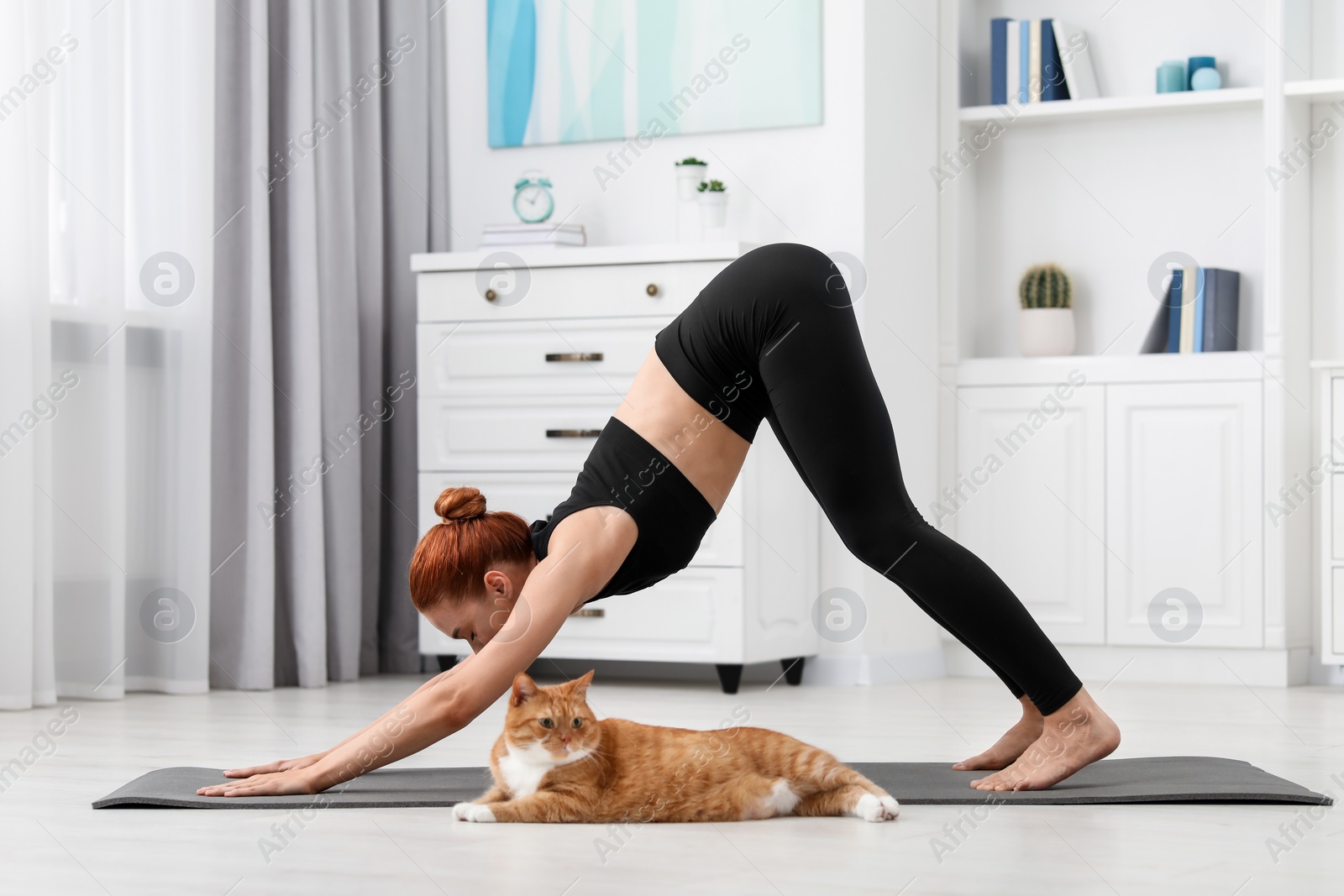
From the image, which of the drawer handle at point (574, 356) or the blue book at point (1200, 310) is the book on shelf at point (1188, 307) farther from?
the drawer handle at point (574, 356)

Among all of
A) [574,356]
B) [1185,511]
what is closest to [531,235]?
[574,356]

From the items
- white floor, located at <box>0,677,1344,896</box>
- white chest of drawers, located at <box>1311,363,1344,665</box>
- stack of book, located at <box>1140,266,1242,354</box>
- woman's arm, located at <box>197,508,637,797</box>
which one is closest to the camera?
white floor, located at <box>0,677,1344,896</box>

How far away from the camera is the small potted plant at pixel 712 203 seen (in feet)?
12.6

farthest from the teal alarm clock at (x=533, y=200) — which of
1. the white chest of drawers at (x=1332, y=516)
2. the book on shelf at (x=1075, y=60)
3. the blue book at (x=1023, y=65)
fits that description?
the white chest of drawers at (x=1332, y=516)

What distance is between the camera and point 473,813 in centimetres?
188

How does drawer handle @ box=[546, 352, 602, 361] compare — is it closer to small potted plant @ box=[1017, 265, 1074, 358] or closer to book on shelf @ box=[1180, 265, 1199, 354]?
small potted plant @ box=[1017, 265, 1074, 358]

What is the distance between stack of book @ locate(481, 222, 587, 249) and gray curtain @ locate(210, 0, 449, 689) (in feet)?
1.18

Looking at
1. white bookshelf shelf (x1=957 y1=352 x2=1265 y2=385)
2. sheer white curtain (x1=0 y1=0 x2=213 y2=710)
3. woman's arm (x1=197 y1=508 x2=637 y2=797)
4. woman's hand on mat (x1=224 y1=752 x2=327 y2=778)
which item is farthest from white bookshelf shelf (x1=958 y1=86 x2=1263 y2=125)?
woman's hand on mat (x1=224 y1=752 x2=327 y2=778)

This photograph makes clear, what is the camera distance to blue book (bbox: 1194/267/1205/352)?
12.7 feet

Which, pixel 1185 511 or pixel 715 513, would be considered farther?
pixel 1185 511

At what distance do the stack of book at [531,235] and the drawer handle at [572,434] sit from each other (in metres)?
0.51

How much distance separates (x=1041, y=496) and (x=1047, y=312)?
1.65ft

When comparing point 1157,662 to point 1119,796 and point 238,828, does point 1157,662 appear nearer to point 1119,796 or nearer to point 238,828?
point 1119,796

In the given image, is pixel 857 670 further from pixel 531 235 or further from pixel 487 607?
pixel 487 607
